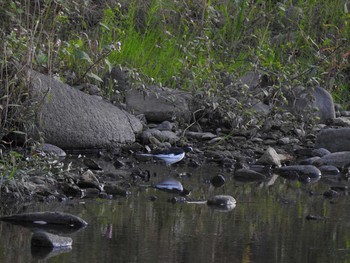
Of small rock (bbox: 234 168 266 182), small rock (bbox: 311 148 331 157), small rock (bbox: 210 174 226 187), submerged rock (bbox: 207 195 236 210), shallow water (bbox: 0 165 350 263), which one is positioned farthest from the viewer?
small rock (bbox: 311 148 331 157)

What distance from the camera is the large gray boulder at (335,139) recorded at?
7.95 meters

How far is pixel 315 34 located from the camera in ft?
34.5

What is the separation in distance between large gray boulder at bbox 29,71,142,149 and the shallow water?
136 centimetres

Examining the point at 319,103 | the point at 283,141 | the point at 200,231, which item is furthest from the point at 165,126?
the point at 200,231

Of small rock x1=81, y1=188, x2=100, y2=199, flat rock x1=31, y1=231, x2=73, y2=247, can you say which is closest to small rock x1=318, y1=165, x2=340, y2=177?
small rock x1=81, y1=188, x2=100, y2=199

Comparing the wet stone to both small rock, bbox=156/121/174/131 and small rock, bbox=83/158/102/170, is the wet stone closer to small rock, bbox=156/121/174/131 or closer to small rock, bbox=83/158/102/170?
small rock, bbox=156/121/174/131

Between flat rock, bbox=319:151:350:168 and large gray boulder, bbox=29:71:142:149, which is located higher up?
large gray boulder, bbox=29:71:142:149

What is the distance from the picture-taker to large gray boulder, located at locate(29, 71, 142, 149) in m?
7.23

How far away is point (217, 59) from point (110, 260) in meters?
5.66

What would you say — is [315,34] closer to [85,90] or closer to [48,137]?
[85,90]

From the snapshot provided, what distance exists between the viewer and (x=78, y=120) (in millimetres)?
7434

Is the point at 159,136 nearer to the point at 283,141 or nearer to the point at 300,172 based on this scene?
the point at 283,141

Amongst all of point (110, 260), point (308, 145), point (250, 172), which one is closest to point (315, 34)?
point (308, 145)

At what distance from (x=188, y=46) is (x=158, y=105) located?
3.13 ft
